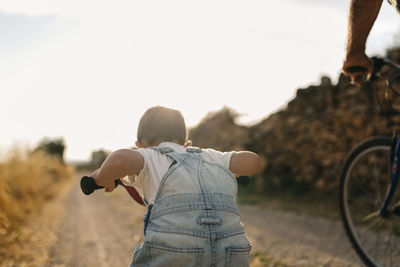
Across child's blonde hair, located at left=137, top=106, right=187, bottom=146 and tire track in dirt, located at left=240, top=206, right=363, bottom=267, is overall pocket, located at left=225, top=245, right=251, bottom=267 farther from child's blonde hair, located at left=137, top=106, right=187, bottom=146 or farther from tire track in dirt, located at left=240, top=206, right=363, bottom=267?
tire track in dirt, located at left=240, top=206, right=363, bottom=267

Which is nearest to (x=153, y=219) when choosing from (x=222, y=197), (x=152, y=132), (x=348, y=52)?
(x=222, y=197)

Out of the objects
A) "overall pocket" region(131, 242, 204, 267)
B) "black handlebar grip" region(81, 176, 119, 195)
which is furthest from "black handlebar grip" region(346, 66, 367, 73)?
"black handlebar grip" region(81, 176, 119, 195)

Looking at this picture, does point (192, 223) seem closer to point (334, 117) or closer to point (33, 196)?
point (334, 117)

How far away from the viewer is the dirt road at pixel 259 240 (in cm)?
306

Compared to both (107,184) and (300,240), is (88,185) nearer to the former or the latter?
(107,184)

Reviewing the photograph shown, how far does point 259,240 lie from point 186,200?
8.62ft

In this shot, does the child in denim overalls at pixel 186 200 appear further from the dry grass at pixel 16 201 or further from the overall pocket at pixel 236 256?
the dry grass at pixel 16 201

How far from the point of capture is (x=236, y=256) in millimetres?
1347

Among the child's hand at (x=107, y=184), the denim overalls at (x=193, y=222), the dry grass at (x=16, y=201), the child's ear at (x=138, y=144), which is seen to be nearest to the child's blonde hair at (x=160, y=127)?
the child's ear at (x=138, y=144)

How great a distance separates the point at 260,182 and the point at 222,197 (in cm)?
688

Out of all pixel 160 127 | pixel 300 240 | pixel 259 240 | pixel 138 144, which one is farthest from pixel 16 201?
pixel 160 127

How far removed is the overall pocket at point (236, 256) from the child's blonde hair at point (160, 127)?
63 centimetres

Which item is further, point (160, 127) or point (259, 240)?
point (259, 240)

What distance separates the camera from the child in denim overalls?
130cm
